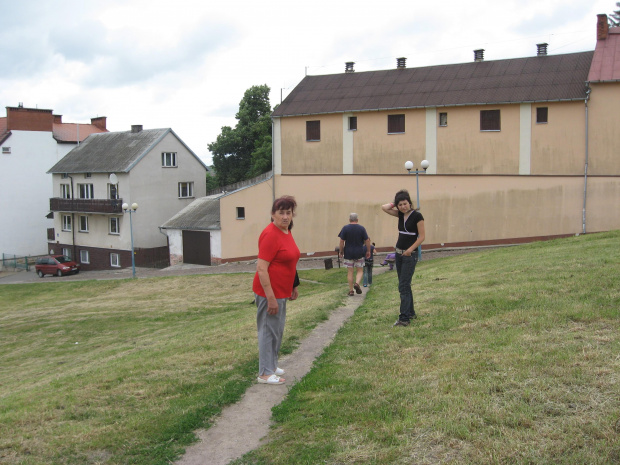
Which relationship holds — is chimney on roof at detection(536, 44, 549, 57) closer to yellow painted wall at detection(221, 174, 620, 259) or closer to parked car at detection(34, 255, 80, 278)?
yellow painted wall at detection(221, 174, 620, 259)

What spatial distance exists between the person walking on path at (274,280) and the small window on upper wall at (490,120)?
25.4 metres

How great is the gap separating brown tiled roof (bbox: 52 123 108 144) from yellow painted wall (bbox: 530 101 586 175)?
39732 mm

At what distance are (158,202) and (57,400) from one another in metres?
39.0

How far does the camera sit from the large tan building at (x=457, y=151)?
92.4 feet

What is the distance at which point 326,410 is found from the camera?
554 centimetres

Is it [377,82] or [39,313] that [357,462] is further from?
[377,82]

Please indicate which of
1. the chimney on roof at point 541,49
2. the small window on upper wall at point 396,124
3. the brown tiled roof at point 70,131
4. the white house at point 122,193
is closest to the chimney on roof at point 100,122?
the brown tiled roof at point 70,131

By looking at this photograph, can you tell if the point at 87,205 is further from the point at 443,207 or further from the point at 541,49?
the point at 541,49

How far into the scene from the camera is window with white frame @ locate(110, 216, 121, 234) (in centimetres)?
4416

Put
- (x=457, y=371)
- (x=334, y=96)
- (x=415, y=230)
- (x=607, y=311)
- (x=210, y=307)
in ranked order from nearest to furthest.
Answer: (x=457, y=371), (x=607, y=311), (x=415, y=230), (x=210, y=307), (x=334, y=96)

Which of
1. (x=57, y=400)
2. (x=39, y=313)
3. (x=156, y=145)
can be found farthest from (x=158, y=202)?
(x=57, y=400)

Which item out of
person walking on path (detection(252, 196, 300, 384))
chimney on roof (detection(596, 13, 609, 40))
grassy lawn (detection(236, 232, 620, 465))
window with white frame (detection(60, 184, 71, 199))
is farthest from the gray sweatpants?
window with white frame (detection(60, 184, 71, 199))

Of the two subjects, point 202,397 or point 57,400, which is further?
point 57,400

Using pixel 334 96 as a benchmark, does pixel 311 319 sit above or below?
below
